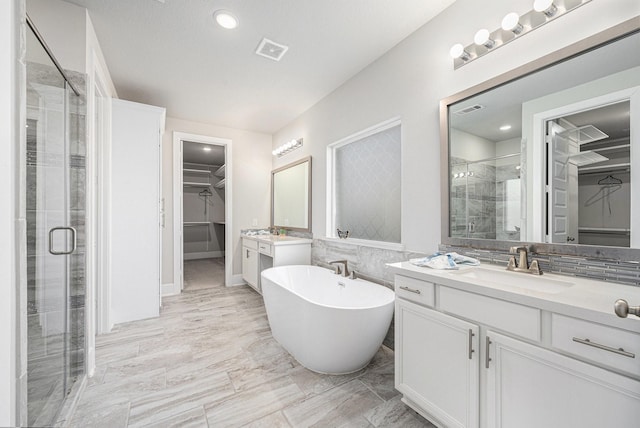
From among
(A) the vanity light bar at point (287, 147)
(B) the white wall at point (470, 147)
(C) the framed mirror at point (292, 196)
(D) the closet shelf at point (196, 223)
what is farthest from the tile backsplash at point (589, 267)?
(D) the closet shelf at point (196, 223)

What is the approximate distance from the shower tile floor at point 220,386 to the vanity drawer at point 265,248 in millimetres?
951

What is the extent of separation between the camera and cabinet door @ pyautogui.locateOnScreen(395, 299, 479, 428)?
1.19 metres

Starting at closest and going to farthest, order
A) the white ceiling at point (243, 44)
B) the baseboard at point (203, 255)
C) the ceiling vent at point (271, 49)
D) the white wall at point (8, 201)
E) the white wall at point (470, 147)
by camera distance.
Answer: the white wall at point (8, 201) → the white wall at point (470, 147) → the white ceiling at point (243, 44) → the ceiling vent at point (271, 49) → the baseboard at point (203, 255)

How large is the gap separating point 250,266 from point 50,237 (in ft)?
8.46

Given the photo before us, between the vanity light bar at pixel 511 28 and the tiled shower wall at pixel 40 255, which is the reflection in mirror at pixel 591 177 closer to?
the vanity light bar at pixel 511 28

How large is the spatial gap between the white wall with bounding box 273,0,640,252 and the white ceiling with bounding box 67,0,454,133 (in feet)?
0.49

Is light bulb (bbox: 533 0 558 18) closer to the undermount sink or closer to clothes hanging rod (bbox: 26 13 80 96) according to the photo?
the undermount sink

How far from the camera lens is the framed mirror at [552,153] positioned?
3.77ft

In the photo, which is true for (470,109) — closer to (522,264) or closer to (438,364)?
(522,264)

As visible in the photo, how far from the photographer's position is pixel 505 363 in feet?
3.55

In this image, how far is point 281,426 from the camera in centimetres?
144

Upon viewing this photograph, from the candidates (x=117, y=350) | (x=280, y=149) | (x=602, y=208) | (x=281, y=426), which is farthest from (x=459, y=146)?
(x=117, y=350)

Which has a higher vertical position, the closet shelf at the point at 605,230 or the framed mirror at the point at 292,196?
the framed mirror at the point at 292,196

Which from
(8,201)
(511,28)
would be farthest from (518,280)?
(8,201)
